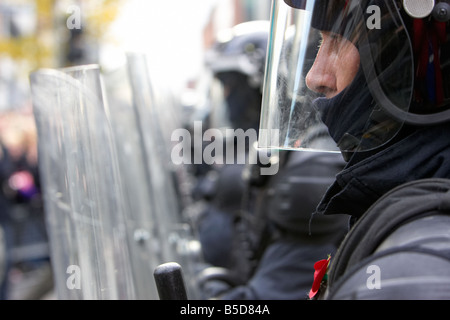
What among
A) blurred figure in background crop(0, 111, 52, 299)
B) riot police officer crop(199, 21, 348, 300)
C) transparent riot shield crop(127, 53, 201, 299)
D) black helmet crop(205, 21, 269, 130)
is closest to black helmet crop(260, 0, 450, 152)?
riot police officer crop(199, 21, 348, 300)

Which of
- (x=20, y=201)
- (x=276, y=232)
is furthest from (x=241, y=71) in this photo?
(x=20, y=201)

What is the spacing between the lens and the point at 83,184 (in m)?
1.67

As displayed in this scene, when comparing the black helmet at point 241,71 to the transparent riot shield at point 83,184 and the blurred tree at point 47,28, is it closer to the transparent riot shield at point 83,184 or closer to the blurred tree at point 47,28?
the transparent riot shield at point 83,184

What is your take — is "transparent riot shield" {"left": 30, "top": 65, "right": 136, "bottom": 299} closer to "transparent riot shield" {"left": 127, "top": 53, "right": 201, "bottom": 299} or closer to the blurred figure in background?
"transparent riot shield" {"left": 127, "top": 53, "right": 201, "bottom": 299}

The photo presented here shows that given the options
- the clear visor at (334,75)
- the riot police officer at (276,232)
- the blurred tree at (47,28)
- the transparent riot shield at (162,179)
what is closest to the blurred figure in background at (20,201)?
the riot police officer at (276,232)

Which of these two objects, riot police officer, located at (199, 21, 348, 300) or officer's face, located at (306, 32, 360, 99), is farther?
riot police officer, located at (199, 21, 348, 300)

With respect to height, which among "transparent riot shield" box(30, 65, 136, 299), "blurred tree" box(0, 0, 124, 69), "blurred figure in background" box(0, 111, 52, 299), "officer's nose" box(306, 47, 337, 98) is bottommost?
"blurred figure in background" box(0, 111, 52, 299)

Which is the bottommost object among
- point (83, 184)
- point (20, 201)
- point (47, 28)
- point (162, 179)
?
point (20, 201)

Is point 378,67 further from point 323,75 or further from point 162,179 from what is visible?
point 162,179

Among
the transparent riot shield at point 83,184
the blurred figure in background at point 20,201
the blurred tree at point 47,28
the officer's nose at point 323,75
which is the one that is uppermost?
the blurred tree at point 47,28

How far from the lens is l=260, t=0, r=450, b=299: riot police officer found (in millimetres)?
1021

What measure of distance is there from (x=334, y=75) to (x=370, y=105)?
4.2 inches

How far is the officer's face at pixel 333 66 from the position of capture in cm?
129

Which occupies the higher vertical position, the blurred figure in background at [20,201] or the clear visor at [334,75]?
the clear visor at [334,75]
